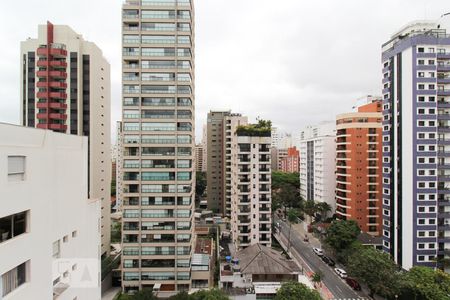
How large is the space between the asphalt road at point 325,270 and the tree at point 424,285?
5831 mm

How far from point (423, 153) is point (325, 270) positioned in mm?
22886

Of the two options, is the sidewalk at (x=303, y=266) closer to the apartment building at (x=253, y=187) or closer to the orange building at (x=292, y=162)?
the apartment building at (x=253, y=187)

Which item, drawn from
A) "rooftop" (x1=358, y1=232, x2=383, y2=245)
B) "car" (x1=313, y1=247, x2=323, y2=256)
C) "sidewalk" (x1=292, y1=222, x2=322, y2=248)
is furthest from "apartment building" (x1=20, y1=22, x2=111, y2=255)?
"rooftop" (x1=358, y1=232, x2=383, y2=245)

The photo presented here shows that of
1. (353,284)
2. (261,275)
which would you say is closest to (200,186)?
(261,275)

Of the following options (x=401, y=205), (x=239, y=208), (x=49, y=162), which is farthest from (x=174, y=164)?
(x=401, y=205)

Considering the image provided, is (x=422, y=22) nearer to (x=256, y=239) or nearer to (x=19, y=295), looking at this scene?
(x=256, y=239)

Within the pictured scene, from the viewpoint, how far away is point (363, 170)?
50.5 meters

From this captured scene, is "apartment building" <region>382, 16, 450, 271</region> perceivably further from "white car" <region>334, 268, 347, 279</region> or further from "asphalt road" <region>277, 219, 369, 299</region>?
"asphalt road" <region>277, 219, 369, 299</region>

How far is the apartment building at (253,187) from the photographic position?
139ft

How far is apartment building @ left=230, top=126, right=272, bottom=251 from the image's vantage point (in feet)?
139

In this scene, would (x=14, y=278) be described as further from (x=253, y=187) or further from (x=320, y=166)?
(x=320, y=166)

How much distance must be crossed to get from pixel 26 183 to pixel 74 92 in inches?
1522

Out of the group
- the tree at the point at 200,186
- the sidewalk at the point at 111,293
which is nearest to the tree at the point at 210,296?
the sidewalk at the point at 111,293

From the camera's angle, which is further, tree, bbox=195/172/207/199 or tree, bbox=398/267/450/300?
tree, bbox=195/172/207/199
